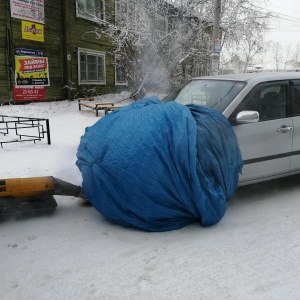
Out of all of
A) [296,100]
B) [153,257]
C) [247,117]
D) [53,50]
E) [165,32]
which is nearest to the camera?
[153,257]

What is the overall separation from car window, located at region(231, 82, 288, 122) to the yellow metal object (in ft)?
7.71

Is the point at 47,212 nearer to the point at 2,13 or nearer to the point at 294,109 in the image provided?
the point at 294,109

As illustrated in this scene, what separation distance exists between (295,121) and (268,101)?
0.46m

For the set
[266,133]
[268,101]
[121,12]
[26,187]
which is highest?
[121,12]

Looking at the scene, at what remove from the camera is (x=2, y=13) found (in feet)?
39.4

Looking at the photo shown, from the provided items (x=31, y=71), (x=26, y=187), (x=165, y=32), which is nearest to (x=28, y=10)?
(x=31, y=71)

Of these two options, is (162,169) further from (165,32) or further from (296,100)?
(165,32)

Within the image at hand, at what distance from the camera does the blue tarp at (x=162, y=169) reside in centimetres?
318

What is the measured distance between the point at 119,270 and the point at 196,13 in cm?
1430

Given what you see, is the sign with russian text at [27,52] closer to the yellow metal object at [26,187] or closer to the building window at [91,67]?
the building window at [91,67]

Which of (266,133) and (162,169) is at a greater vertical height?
(266,133)

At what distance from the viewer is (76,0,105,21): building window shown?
49.1 feet

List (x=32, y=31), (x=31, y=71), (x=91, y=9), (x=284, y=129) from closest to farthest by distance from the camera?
(x=284, y=129), (x=32, y=31), (x=31, y=71), (x=91, y=9)

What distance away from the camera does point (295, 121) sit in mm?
4246
